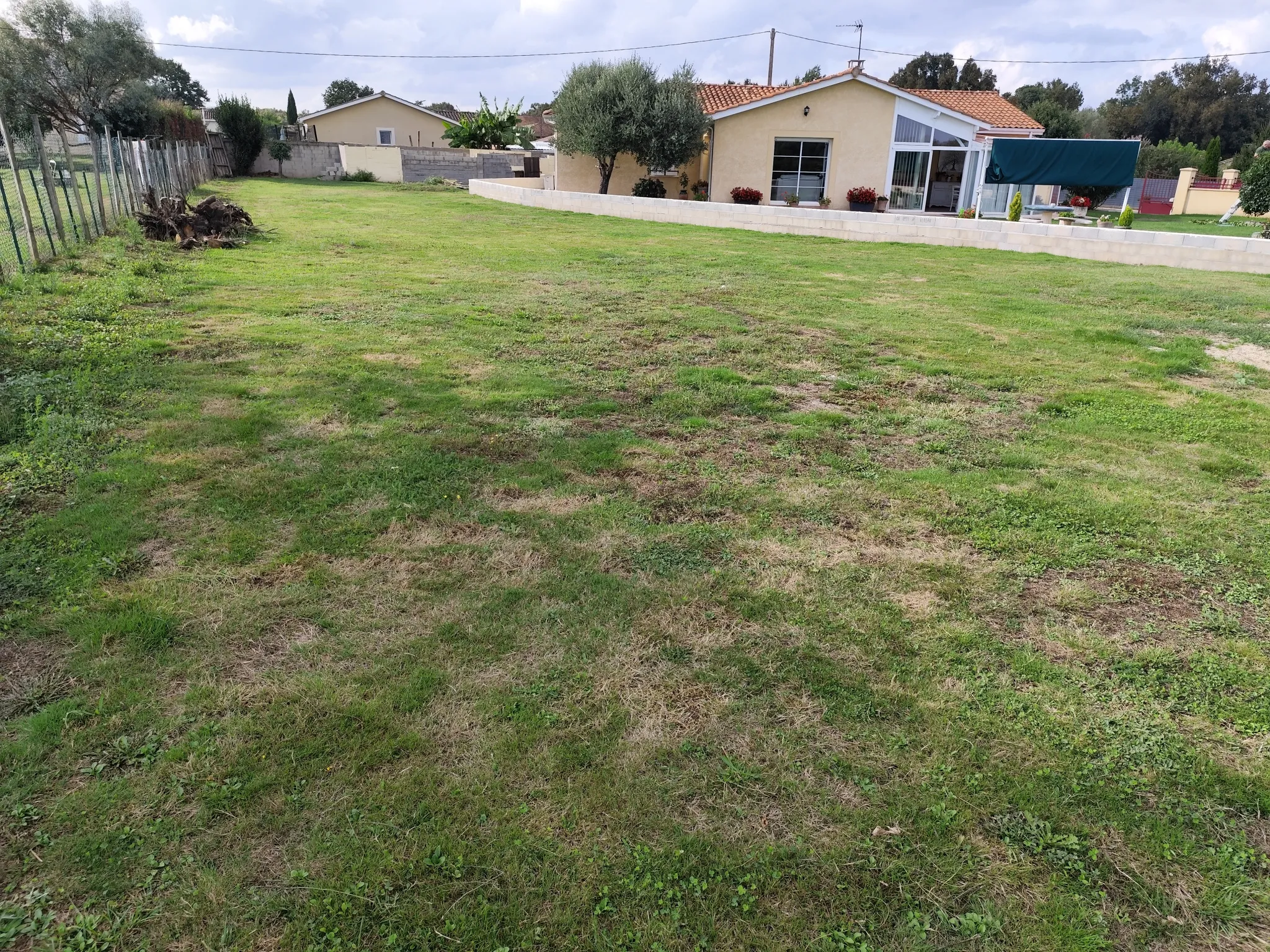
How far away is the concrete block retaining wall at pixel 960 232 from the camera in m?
12.4

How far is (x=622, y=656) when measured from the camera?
2771 millimetres

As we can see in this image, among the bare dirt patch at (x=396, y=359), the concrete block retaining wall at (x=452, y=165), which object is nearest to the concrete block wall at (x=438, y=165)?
the concrete block retaining wall at (x=452, y=165)

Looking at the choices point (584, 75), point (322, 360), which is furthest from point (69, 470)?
point (584, 75)

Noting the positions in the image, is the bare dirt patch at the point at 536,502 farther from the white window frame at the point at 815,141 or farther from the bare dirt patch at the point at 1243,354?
the white window frame at the point at 815,141

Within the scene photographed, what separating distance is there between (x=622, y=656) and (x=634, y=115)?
69.8 feet

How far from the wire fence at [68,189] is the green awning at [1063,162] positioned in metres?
18.6

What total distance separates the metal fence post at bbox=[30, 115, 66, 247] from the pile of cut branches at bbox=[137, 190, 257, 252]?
1.75 metres

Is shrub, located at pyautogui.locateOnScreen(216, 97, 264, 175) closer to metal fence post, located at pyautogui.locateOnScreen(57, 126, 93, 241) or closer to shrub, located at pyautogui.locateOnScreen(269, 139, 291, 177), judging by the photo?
shrub, located at pyautogui.locateOnScreen(269, 139, 291, 177)

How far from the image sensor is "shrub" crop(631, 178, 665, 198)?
893 inches

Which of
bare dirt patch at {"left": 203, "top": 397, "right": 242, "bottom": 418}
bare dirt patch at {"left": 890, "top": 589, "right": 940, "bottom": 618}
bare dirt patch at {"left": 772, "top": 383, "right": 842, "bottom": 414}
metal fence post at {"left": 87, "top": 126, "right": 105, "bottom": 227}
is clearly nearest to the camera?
bare dirt patch at {"left": 890, "top": 589, "right": 940, "bottom": 618}

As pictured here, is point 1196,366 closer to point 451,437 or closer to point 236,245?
point 451,437

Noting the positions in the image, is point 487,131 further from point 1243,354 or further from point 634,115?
point 1243,354

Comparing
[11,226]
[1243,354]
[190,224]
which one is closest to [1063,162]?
[1243,354]

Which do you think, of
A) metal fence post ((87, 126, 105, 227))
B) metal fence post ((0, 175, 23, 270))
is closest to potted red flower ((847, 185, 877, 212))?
metal fence post ((87, 126, 105, 227))
